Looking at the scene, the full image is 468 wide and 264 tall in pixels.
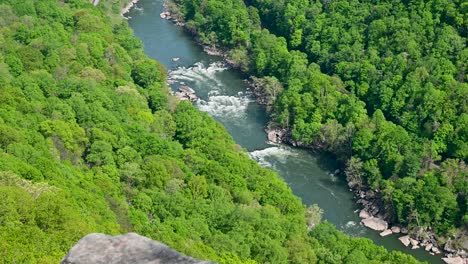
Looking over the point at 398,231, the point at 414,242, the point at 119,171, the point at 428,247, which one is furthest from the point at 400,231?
the point at 119,171

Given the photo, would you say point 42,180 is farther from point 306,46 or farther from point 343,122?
point 306,46

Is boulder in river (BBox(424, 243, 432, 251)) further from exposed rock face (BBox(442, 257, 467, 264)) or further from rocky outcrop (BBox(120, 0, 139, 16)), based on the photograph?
rocky outcrop (BBox(120, 0, 139, 16))

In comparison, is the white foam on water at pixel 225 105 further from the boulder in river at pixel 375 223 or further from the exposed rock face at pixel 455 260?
the exposed rock face at pixel 455 260

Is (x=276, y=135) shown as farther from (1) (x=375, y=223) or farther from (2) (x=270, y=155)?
(1) (x=375, y=223)

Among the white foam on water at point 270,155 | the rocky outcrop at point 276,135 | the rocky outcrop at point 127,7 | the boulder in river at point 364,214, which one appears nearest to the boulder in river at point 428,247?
the boulder in river at point 364,214

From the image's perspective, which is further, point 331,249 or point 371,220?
point 371,220

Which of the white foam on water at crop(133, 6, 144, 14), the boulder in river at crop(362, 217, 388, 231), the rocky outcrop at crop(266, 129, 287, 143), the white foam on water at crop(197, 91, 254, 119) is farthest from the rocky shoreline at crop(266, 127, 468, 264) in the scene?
the white foam on water at crop(133, 6, 144, 14)

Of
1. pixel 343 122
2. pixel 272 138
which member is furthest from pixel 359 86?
pixel 272 138

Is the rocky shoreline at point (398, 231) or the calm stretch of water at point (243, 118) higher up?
the rocky shoreline at point (398, 231)

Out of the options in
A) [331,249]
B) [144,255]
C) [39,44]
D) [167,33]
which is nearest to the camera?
[144,255]
